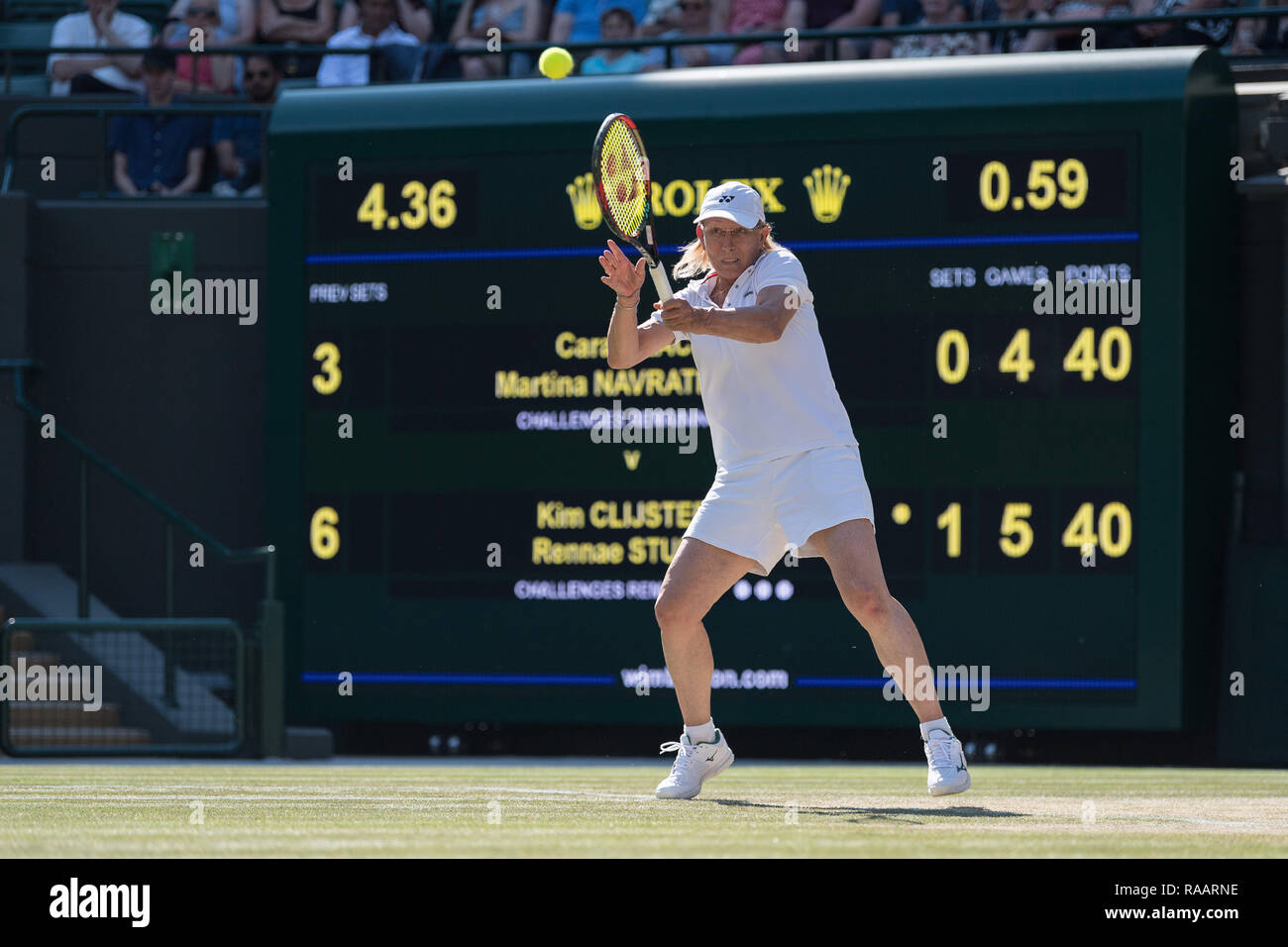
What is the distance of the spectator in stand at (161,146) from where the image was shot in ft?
42.9

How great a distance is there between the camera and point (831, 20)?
12.7 m

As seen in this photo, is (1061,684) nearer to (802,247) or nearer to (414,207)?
(802,247)

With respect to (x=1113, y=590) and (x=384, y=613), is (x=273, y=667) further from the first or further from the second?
(x=1113, y=590)

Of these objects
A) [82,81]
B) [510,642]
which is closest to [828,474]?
[510,642]

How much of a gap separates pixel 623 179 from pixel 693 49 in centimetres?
624

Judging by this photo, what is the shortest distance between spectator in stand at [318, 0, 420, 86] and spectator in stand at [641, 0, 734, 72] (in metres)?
1.44

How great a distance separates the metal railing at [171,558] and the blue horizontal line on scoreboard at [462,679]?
203 millimetres

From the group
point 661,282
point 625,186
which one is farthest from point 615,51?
point 661,282

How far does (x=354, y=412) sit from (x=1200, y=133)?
4302mm

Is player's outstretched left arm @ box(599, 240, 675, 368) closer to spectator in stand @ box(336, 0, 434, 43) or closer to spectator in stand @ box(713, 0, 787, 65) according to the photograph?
spectator in stand @ box(713, 0, 787, 65)

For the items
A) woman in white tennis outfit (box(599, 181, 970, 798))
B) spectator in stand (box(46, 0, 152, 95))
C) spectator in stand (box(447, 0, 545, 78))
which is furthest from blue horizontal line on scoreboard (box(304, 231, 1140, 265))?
woman in white tennis outfit (box(599, 181, 970, 798))

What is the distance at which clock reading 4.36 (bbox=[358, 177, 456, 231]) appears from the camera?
427 inches

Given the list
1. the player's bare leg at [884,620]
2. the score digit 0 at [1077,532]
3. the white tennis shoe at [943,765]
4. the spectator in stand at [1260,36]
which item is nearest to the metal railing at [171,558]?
the score digit 0 at [1077,532]
